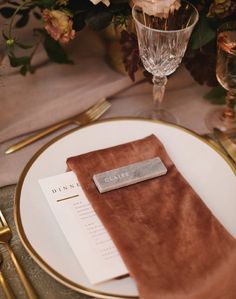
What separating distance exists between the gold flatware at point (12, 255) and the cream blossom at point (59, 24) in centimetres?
32

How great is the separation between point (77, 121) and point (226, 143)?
268 millimetres

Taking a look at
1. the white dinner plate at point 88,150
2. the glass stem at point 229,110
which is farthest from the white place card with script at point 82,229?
the glass stem at point 229,110

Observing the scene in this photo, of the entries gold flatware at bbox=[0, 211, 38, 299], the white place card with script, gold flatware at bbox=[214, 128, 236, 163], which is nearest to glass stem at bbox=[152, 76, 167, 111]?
gold flatware at bbox=[214, 128, 236, 163]

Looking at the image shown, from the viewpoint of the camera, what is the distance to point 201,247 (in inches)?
22.4

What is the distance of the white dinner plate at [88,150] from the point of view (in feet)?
1.81

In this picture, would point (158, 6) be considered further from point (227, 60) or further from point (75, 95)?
point (75, 95)

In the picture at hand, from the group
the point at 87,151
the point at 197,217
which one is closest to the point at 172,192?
the point at 197,217

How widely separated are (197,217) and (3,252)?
268 mm

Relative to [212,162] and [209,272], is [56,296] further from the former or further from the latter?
[212,162]

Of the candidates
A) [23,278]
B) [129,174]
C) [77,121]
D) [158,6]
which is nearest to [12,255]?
[23,278]

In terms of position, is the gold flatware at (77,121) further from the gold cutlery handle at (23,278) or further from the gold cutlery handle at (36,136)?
the gold cutlery handle at (23,278)

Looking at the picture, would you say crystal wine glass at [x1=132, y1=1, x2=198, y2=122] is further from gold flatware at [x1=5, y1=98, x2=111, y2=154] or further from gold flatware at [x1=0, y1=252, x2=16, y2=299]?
gold flatware at [x1=0, y1=252, x2=16, y2=299]

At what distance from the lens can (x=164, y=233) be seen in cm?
58

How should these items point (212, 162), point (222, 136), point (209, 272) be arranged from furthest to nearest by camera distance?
1. point (222, 136)
2. point (212, 162)
3. point (209, 272)
